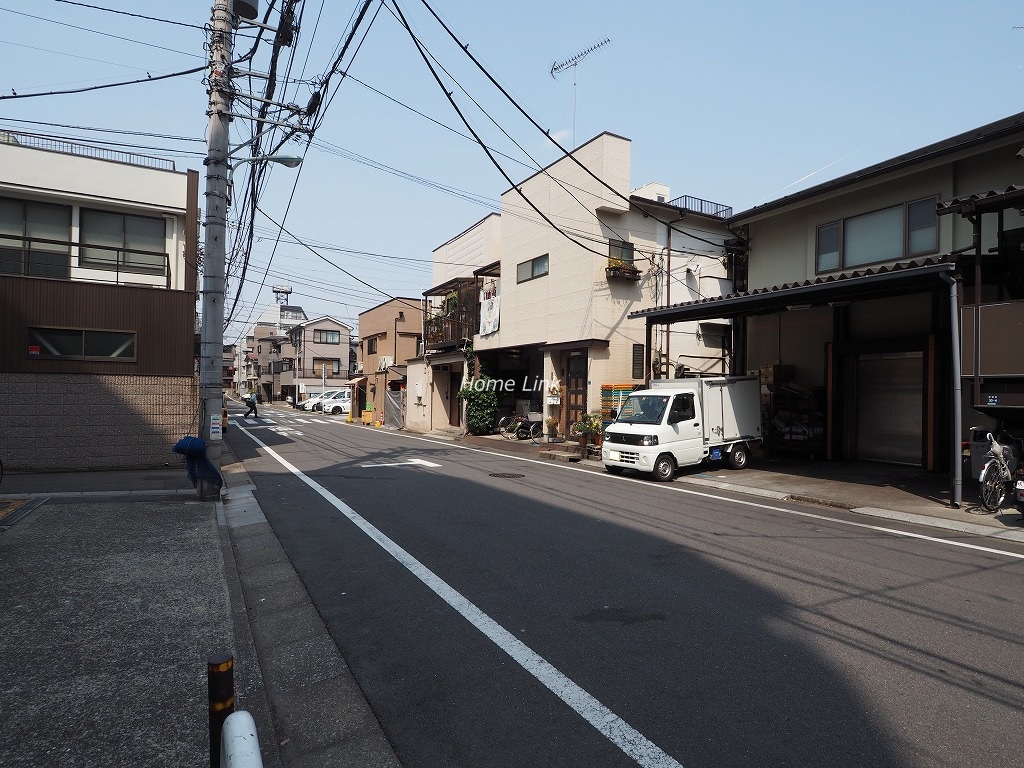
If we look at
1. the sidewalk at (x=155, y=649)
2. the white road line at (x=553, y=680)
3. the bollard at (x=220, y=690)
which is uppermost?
the bollard at (x=220, y=690)

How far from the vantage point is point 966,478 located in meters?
12.9

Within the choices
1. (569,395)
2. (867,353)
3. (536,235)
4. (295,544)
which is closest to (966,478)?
(867,353)

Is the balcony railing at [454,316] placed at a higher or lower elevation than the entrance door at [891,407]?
higher

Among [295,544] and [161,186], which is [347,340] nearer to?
[161,186]

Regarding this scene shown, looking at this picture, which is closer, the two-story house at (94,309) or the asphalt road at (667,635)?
the asphalt road at (667,635)

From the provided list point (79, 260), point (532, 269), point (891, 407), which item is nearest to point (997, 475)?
point (891, 407)

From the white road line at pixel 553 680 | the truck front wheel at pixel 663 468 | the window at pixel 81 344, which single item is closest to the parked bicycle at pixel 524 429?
the truck front wheel at pixel 663 468

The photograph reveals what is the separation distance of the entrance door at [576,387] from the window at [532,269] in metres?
3.53

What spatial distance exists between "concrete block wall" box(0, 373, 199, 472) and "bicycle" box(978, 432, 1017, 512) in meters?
17.1

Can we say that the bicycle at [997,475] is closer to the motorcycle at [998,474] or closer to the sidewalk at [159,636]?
the motorcycle at [998,474]

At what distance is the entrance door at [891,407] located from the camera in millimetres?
14805

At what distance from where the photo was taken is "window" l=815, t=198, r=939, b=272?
13383 millimetres

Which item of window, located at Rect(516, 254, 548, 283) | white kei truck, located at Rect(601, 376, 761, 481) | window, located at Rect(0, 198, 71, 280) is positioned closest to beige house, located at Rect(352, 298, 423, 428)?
window, located at Rect(516, 254, 548, 283)

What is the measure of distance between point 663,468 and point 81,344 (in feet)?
47.4
